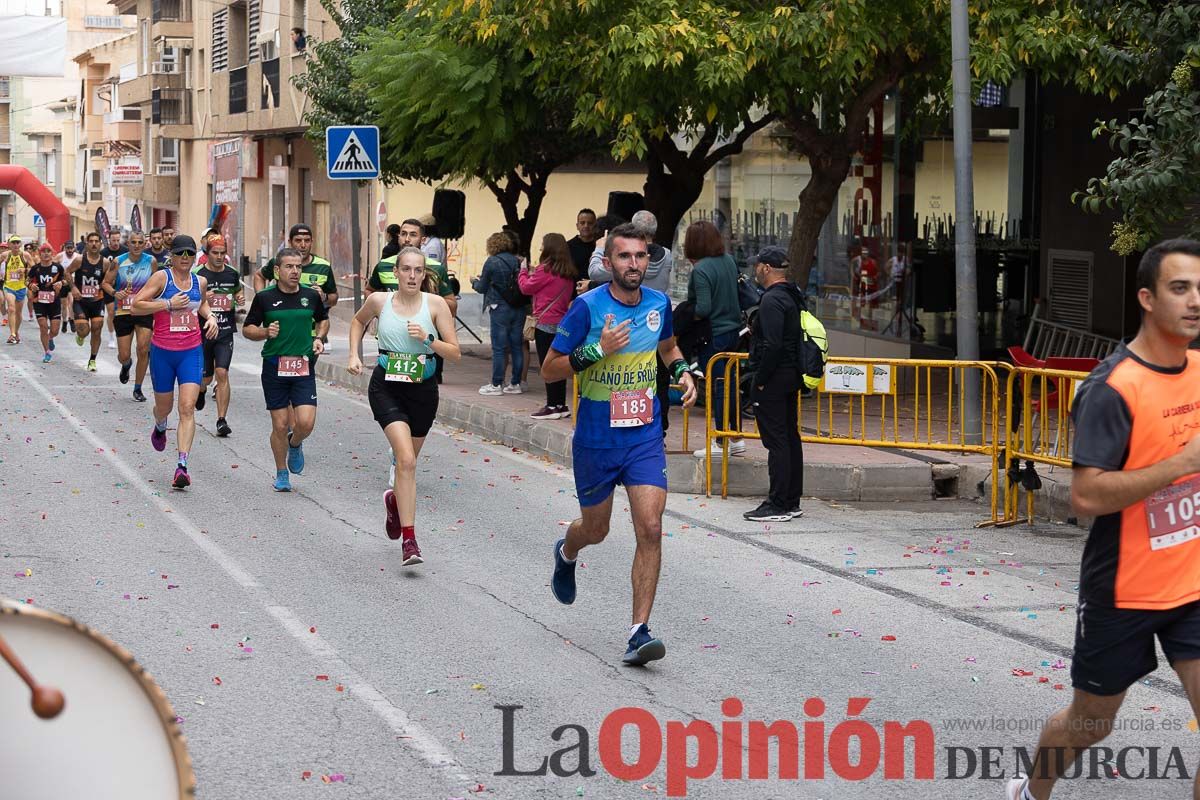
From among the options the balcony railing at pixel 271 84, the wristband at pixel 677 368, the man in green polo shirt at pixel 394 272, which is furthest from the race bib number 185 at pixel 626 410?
the balcony railing at pixel 271 84

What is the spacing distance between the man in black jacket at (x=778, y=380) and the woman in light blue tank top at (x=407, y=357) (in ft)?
8.54

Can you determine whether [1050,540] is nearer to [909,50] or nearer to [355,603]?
[355,603]

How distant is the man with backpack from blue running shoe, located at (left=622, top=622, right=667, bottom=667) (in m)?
4.54

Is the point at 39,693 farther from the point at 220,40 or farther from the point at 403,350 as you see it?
the point at 220,40

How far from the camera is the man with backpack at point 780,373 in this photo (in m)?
11.7

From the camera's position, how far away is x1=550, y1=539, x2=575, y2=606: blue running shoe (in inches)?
320

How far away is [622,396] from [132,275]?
47.1ft

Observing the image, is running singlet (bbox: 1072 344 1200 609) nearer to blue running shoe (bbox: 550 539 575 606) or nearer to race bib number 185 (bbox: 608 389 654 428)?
race bib number 185 (bbox: 608 389 654 428)

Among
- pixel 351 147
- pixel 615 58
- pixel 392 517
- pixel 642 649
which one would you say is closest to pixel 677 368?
pixel 642 649

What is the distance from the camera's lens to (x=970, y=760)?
19.6 ft

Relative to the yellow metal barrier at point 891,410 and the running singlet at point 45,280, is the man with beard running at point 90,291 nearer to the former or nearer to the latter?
the running singlet at point 45,280

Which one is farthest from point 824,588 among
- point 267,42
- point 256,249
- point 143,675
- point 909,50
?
point 256,249

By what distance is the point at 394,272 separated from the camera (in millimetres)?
13180

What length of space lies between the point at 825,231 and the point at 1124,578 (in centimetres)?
1827
